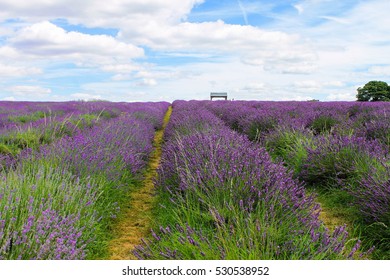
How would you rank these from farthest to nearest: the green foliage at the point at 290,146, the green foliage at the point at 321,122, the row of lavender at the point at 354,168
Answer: the green foliage at the point at 321,122, the green foliage at the point at 290,146, the row of lavender at the point at 354,168

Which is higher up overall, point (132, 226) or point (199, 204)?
point (199, 204)

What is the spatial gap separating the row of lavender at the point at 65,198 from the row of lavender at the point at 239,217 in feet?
1.63

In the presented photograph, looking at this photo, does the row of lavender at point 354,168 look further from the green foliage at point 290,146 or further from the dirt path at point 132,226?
the dirt path at point 132,226

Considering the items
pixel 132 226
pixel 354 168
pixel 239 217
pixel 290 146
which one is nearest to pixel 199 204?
pixel 239 217

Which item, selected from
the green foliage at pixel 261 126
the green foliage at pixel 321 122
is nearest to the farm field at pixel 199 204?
the green foliage at pixel 261 126

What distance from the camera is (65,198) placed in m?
3.25

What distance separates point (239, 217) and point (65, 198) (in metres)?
1.52

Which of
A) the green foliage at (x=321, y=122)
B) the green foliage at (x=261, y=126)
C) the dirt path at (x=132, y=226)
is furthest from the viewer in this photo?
the green foliage at (x=321, y=122)

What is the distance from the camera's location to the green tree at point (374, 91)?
113ft

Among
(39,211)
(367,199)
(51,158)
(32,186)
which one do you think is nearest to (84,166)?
(51,158)

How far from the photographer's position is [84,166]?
14.0 feet

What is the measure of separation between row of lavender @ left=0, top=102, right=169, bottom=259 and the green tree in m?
33.7

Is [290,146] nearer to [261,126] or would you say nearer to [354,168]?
[354,168]

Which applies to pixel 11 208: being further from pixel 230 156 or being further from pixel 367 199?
pixel 367 199
